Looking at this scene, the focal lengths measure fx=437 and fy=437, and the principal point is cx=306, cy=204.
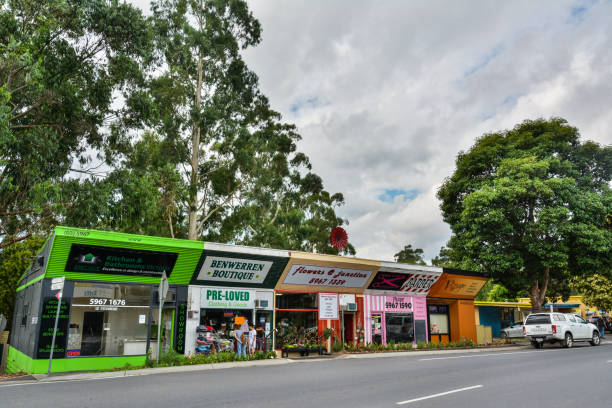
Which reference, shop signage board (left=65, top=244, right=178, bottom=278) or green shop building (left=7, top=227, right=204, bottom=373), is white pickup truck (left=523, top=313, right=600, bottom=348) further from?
shop signage board (left=65, top=244, right=178, bottom=278)

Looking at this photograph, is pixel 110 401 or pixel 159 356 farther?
pixel 159 356

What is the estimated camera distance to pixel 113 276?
55.2ft

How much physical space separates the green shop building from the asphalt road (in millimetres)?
3687

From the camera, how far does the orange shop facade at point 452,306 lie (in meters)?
28.0

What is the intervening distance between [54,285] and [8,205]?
7374 mm

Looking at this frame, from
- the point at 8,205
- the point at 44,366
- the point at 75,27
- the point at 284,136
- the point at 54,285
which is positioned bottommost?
the point at 44,366

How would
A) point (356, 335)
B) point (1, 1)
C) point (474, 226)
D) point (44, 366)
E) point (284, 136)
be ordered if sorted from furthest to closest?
1. point (284, 136)
2. point (474, 226)
3. point (356, 335)
4. point (1, 1)
5. point (44, 366)

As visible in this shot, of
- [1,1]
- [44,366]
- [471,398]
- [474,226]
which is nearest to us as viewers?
[471,398]

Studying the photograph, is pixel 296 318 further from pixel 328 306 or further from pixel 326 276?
pixel 326 276

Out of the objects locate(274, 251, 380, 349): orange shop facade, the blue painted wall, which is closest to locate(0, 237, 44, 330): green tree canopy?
locate(274, 251, 380, 349): orange shop facade

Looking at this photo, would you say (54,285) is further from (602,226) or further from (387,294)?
(602,226)

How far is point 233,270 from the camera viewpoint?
19.7 metres

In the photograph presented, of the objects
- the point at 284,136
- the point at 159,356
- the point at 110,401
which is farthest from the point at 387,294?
the point at 110,401

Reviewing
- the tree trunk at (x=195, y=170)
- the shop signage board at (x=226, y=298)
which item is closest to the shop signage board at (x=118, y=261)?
the shop signage board at (x=226, y=298)
